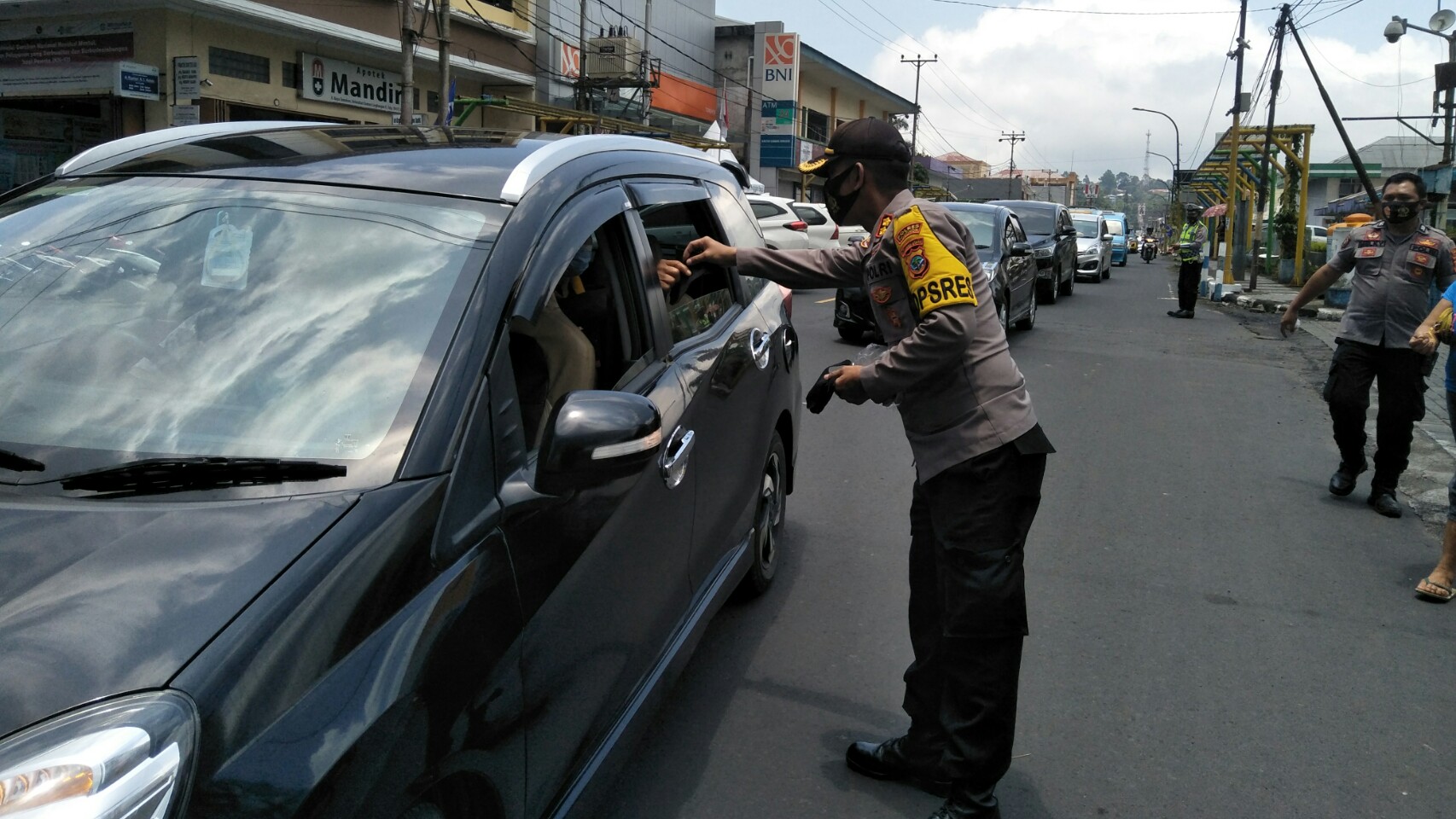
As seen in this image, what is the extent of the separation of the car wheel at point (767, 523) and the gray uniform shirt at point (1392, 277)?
3.66 m

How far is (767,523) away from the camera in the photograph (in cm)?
479

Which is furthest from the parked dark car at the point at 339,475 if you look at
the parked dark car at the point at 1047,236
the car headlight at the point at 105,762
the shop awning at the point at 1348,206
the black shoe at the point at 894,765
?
the shop awning at the point at 1348,206

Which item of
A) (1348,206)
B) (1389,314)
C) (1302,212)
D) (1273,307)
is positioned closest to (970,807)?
(1389,314)

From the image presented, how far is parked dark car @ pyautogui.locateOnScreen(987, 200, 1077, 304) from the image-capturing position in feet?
61.1

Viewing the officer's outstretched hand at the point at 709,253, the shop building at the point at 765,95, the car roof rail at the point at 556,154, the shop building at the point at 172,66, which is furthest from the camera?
the shop building at the point at 765,95

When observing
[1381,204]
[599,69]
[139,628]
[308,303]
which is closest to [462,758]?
[139,628]

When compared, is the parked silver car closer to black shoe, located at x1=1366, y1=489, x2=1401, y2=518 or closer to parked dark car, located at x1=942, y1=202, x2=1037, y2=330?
parked dark car, located at x1=942, y1=202, x2=1037, y2=330

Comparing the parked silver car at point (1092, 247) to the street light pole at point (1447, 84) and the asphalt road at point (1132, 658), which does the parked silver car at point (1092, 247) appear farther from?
the asphalt road at point (1132, 658)

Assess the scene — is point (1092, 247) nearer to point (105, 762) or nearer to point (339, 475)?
point (339, 475)

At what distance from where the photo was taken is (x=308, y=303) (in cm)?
245

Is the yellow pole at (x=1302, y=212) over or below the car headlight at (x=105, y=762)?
over

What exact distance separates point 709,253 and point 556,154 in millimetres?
689

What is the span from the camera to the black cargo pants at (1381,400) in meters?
6.44

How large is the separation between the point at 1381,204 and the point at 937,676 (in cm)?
472
